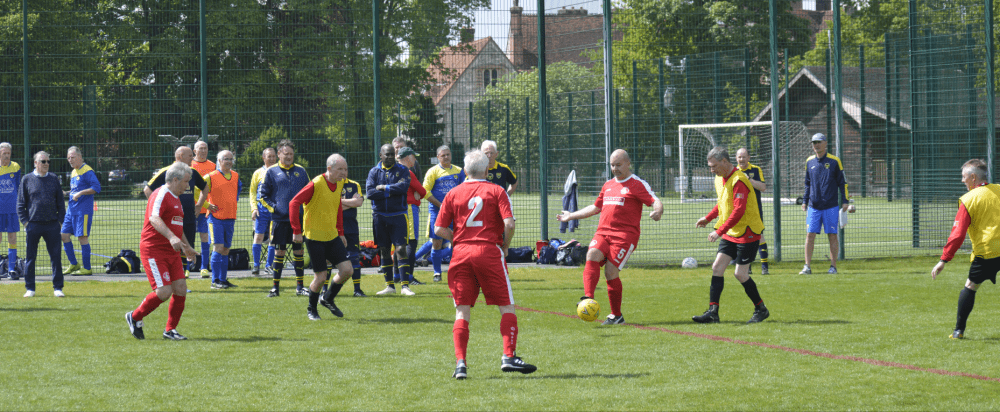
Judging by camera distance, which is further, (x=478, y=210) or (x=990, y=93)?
(x=990, y=93)

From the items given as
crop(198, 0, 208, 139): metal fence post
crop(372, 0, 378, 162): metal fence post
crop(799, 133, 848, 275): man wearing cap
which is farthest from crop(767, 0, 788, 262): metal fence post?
crop(198, 0, 208, 139): metal fence post

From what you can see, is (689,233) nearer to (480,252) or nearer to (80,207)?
(80,207)

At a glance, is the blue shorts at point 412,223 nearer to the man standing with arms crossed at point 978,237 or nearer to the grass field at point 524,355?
the grass field at point 524,355

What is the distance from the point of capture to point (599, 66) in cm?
1595

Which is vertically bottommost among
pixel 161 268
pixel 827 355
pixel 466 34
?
pixel 827 355

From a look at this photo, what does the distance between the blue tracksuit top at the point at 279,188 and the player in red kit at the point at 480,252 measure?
536 cm

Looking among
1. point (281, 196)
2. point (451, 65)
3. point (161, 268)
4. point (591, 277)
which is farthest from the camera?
point (451, 65)

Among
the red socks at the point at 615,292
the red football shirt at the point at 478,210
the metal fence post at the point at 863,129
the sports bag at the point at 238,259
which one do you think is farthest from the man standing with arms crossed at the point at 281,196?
the metal fence post at the point at 863,129

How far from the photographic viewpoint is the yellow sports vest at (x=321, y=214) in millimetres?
9133

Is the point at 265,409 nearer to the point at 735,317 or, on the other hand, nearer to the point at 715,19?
the point at 735,317

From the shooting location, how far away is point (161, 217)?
7863 mm

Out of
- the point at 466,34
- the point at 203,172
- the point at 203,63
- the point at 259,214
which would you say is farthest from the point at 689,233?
the point at 203,172

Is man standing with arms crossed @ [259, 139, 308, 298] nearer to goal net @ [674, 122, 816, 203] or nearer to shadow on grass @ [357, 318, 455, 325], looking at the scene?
shadow on grass @ [357, 318, 455, 325]

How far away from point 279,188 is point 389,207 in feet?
4.83
